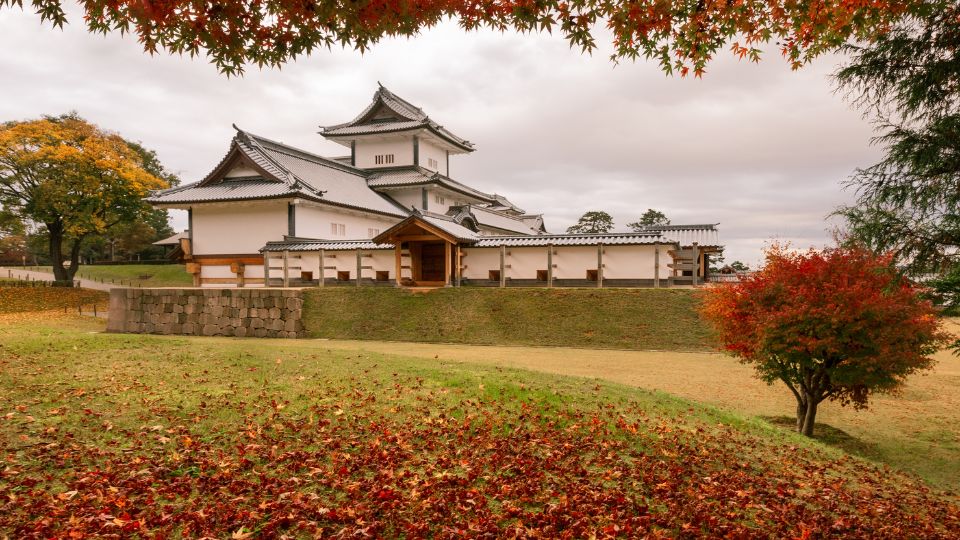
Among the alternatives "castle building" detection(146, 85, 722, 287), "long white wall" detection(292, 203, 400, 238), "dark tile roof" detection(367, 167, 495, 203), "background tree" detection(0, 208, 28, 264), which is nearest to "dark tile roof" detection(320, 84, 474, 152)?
"castle building" detection(146, 85, 722, 287)

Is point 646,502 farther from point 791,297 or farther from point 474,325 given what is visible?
point 474,325

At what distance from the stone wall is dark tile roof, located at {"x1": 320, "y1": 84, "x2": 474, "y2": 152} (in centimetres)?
1843

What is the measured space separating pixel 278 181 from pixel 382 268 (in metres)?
8.08

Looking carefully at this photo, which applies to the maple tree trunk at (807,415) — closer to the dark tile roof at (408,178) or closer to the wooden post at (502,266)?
the wooden post at (502,266)

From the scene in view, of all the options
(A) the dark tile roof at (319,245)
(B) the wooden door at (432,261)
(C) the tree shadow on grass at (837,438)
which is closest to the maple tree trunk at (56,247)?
(A) the dark tile roof at (319,245)

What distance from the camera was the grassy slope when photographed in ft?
58.6

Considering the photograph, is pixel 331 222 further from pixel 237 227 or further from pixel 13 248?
pixel 13 248

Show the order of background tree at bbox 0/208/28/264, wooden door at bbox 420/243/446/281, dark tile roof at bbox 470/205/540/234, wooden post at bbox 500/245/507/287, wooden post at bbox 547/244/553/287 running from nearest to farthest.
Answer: wooden post at bbox 547/244/553/287, wooden post at bbox 500/245/507/287, wooden door at bbox 420/243/446/281, dark tile roof at bbox 470/205/540/234, background tree at bbox 0/208/28/264

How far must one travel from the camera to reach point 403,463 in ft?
18.2

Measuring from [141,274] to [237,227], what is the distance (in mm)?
19382

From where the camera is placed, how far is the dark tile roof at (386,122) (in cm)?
3650

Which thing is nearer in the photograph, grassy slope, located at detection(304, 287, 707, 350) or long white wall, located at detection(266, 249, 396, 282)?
grassy slope, located at detection(304, 287, 707, 350)

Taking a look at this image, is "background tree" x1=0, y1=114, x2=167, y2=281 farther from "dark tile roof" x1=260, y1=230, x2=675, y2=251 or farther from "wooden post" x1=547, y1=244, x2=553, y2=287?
"wooden post" x1=547, y1=244, x2=553, y2=287

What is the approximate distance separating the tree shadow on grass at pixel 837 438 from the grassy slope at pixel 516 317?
664 cm
